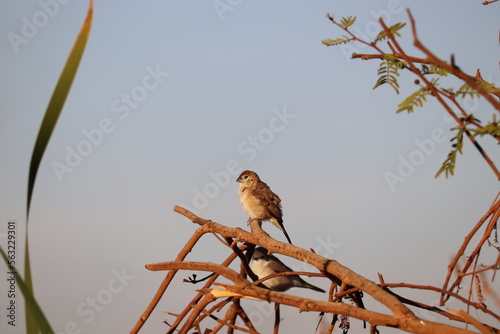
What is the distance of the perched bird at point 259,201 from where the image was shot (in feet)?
21.5

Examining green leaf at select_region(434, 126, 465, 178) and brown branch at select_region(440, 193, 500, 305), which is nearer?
green leaf at select_region(434, 126, 465, 178)

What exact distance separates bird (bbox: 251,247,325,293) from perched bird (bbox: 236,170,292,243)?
1.78 meters

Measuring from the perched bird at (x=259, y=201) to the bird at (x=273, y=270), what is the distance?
1.78 metres

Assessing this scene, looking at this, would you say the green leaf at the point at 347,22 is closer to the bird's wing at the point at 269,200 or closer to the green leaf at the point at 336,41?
the green leaf at the point at 336,41

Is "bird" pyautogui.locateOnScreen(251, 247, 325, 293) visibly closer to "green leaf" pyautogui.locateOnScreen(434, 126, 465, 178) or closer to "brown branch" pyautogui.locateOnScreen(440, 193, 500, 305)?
"brown branch" pyautogui.locateOnScreen(440, 193, 500, 305)

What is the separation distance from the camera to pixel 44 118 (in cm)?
99

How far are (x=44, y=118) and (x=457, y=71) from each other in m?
0.72

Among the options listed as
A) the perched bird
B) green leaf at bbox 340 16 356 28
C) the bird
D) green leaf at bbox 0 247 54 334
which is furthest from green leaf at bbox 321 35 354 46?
the perched bird

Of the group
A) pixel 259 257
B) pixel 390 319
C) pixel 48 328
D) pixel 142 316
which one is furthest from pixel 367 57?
pixel 259 257

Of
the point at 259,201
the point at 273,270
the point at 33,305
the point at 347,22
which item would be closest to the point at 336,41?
the point at 347,22

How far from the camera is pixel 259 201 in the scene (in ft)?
21.6

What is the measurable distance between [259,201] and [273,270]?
2.25 m

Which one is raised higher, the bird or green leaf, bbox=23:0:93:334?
the bird

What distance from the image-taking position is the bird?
4344 mm
